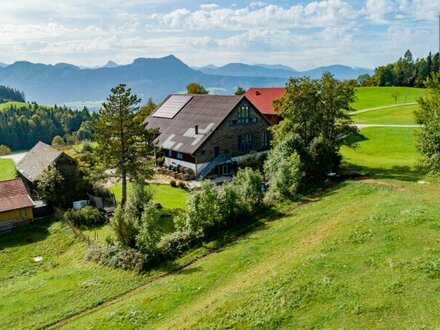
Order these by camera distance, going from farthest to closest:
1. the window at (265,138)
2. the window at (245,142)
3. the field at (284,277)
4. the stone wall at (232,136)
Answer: the window at (265,138) < the window at (245,142) < the stone wall at (232,136) < the field at (284,277)

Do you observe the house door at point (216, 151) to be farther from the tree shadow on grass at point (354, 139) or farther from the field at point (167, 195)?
the tree shadow on grass at point (354, 139)

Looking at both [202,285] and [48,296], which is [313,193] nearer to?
[202,285]

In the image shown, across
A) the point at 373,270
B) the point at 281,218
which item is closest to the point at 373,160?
the point at 281,218

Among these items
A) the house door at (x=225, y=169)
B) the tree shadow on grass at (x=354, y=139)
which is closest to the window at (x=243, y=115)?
the house door at (x=225, y=169)

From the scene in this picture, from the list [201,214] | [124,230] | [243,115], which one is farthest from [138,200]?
[243,115]

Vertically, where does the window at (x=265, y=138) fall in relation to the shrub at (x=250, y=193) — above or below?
above

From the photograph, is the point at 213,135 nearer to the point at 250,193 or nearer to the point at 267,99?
the point at 250,193
